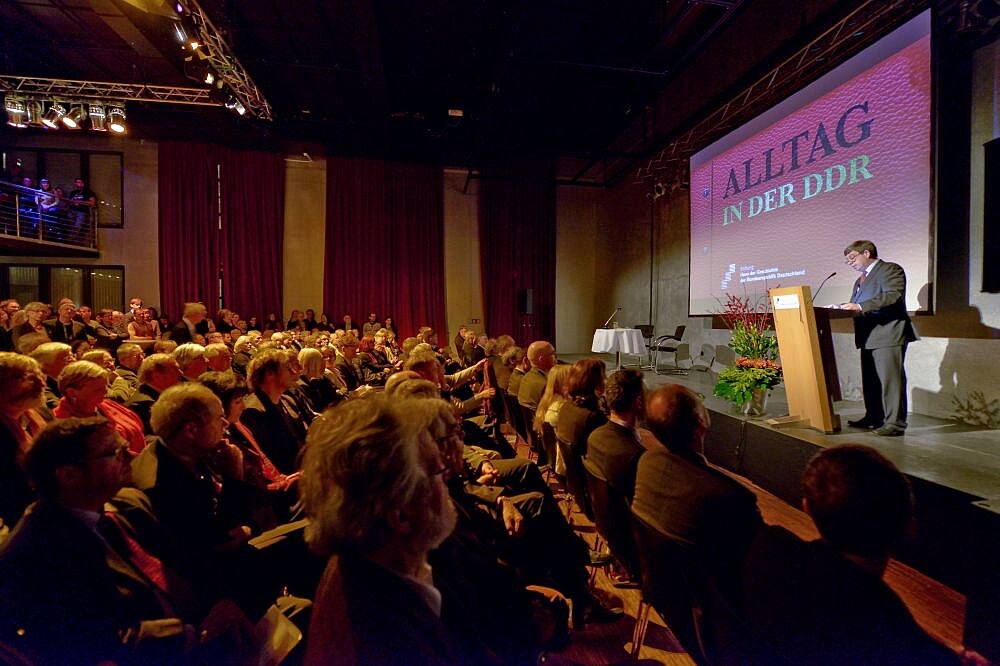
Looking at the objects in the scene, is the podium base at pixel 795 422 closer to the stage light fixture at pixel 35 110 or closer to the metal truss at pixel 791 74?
the metal truss at pixel 791 74

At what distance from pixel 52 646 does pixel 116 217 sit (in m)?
12.6

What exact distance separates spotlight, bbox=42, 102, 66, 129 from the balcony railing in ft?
3.73

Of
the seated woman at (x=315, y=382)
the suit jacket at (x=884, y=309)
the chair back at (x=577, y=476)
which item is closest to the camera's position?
the chair back at (x=577, y=476)

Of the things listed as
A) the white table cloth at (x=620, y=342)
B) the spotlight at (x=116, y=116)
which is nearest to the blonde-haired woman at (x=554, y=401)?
the white table cloth at (x=620, y=342)

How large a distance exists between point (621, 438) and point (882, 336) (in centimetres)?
273

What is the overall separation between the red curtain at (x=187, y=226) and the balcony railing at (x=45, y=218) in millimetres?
1376

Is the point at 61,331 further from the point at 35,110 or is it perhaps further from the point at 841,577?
the point at 841,577

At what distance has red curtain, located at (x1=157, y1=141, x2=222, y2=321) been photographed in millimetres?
10453

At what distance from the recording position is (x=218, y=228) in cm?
1076

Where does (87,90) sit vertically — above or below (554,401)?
above

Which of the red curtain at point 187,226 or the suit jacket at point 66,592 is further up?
the red curtain at point 187,226

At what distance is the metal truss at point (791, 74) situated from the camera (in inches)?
168

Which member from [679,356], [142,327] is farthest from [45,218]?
[679,356]

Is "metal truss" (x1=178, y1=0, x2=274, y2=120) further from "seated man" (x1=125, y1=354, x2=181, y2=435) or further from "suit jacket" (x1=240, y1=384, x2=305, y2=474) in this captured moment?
"suit jacket" (x1=240, y1=384, x2=305, y2=474)
